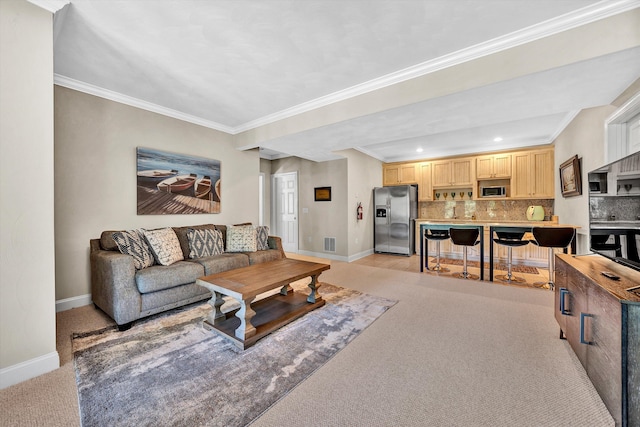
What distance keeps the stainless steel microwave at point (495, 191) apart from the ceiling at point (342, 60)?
2.19 meters

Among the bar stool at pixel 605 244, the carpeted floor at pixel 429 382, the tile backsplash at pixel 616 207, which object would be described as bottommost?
the carpeted floor at pixel 429 382

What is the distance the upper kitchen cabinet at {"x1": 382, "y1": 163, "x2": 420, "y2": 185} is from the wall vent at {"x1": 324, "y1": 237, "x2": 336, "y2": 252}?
2.41 m

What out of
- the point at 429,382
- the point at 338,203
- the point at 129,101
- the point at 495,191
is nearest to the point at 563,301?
the point at 429,382

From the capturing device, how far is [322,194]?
6.07 m

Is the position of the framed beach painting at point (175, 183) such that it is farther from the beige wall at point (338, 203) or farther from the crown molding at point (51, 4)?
the beige wall at point (338, 203)

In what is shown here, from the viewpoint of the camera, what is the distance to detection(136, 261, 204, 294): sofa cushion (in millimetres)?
2537

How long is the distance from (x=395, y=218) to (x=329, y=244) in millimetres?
1738

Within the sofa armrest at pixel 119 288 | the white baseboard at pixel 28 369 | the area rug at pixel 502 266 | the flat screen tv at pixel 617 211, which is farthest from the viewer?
the area rug at pixel 502 266

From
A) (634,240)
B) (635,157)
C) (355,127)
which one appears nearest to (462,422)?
(634,240)

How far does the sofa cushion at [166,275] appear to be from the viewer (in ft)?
8.32

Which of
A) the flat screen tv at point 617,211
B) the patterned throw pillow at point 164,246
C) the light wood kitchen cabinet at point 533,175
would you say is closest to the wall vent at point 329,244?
the patterned throw pillow at point 164,246

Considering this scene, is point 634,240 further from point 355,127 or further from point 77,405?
point 77,405

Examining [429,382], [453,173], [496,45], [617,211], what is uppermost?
[496,45]

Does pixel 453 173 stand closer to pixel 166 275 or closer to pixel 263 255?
pixel 263 255
